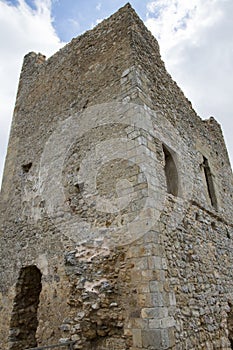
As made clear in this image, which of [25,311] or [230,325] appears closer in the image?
[230,325]

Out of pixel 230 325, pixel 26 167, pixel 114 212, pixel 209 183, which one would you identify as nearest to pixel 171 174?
pixel 114 212

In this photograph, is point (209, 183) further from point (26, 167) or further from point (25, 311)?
point (25, 311)

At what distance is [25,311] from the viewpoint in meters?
5.82

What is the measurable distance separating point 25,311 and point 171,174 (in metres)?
4.05

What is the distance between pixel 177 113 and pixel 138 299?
427cm

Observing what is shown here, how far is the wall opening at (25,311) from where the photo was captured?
217 inches

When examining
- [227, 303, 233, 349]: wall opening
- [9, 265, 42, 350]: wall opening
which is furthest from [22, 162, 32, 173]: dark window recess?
[227, 303, 233, 349]: wall opening

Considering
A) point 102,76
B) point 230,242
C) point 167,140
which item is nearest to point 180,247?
point 167,140

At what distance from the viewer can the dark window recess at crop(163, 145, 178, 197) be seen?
5.38 metres

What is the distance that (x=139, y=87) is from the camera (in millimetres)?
5152

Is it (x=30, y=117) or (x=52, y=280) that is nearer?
(x=52, y=280)

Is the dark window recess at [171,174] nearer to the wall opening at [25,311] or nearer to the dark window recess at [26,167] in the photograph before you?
the wall opening at [25,311]

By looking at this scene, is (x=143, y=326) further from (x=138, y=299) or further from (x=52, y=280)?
(x=52, y=280)

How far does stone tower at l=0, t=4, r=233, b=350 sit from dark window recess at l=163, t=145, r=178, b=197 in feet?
0.07
